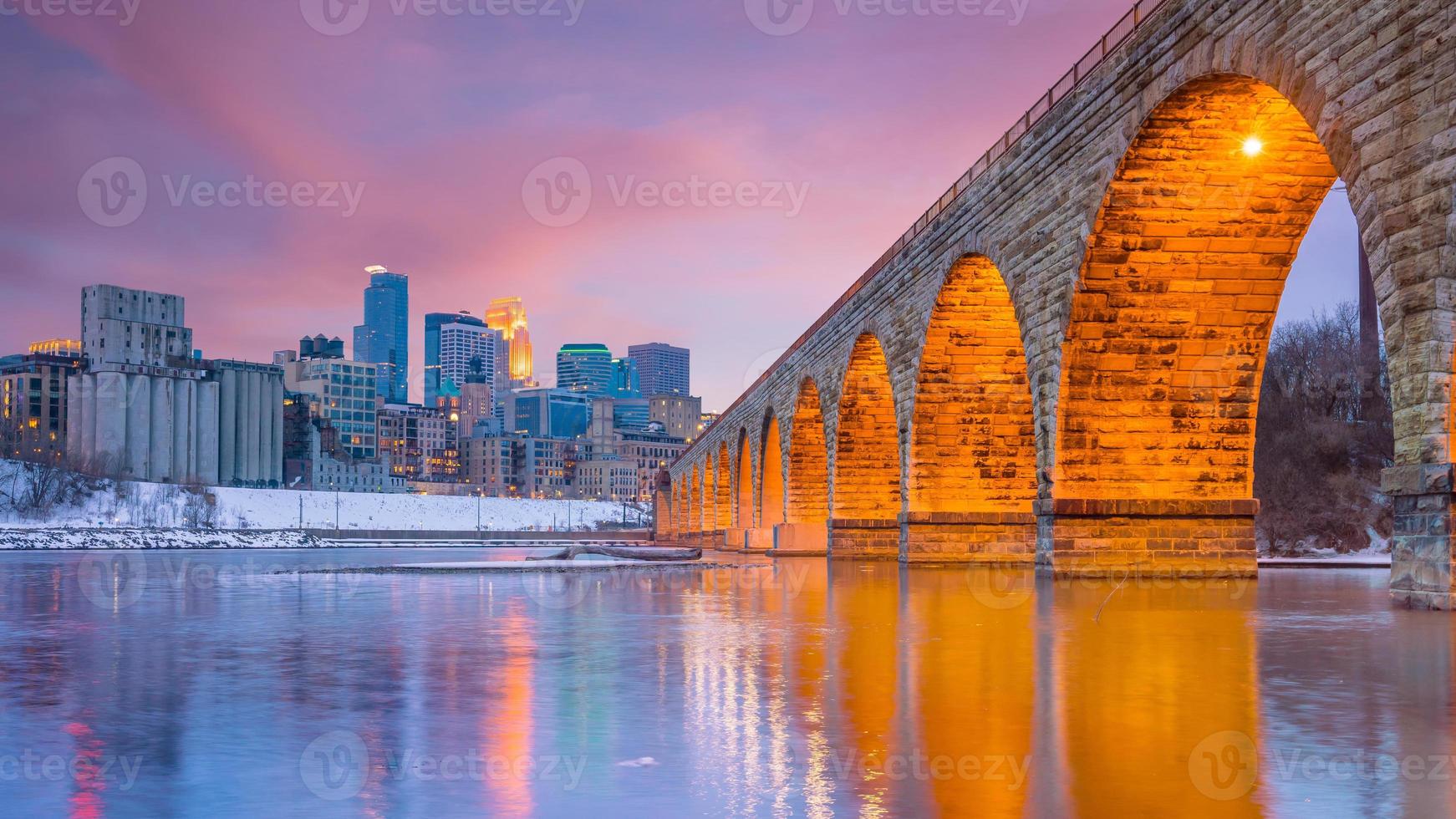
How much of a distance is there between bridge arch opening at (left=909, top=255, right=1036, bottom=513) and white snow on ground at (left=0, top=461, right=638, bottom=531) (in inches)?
3615

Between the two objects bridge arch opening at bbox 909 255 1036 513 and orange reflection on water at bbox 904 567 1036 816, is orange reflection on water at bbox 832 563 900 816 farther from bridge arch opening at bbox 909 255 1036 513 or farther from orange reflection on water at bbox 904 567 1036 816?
bridge arch opening at bbox 909 255 1036 513

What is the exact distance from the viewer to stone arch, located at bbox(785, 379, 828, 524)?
5147 cm

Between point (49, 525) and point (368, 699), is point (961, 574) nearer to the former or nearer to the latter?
point (368, 699)

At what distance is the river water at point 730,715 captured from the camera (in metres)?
5.13

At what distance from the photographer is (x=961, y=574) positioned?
27.3 m

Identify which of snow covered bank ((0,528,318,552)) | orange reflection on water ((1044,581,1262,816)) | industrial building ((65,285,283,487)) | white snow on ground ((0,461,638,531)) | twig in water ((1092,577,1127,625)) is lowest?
snow covered bank ((0,528,318,552))

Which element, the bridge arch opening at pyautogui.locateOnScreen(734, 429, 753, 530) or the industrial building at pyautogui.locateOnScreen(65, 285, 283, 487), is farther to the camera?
the industrial building at pyautogui.locateOnScreen(65, 285, 283, 487)

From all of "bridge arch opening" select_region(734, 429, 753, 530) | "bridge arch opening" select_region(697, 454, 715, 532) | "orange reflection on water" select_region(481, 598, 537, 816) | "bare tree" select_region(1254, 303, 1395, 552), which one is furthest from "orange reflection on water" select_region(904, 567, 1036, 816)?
"bridge arch opening" select_region(697, 454, 715, 532)

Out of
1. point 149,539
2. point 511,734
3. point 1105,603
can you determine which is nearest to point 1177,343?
point 1105,603

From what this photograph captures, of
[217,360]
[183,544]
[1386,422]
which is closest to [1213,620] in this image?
[1386,422]

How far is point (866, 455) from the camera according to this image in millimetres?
41781

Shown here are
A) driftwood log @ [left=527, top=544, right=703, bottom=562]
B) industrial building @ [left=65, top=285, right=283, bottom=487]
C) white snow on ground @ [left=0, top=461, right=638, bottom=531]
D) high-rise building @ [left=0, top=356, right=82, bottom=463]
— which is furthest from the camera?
high-rise building @ [left=0, top=356, right=82, bottom=463]

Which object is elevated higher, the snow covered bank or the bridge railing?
the bridge railing

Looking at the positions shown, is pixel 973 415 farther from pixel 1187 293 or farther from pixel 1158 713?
pixel 1158 713
